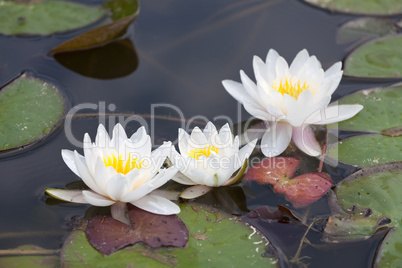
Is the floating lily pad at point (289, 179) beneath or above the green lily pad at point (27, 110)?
beneath

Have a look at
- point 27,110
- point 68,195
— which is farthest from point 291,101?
Answer: point 27,110

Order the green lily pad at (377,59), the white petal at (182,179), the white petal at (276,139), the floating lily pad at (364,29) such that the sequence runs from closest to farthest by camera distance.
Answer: the white petal at (182,179) → the white petal at (276,139) → the green lily pad at (377,59) → the floating lily pad at (364,29)

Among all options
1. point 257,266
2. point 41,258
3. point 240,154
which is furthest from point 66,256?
point 240,154

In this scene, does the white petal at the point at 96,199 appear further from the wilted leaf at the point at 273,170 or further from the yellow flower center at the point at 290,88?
the yellow flower center at the point at 290,88

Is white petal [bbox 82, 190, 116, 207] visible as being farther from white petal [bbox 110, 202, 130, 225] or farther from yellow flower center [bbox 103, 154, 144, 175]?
yellow flower center [bbox 103, 154, 144, 175]

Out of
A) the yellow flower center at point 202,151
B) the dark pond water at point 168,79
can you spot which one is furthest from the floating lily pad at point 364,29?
the yellow flower center at point 202,151

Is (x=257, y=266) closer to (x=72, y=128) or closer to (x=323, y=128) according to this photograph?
(x=323, y=128)

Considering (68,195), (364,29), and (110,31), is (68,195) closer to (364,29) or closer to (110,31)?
(110,31)
